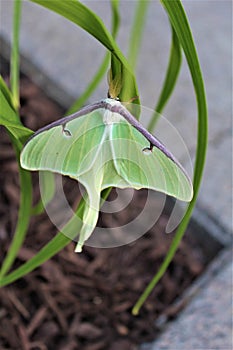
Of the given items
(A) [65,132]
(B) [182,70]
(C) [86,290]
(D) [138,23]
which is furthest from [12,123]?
(B) [182,70]

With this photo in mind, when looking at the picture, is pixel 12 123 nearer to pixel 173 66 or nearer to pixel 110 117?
pixel 110 117

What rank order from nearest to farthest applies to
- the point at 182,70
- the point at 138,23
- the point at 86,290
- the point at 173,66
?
the point at 173,66
the point at 138,23
the point at 86,290
the point at 182,70

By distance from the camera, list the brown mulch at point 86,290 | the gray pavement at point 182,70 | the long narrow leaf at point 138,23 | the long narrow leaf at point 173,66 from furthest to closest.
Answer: the gray pavement at point 182,70
the brown mulch at point 86,290
the long narrow leaf at point 138,23
the long narrow leaf at point 173,66

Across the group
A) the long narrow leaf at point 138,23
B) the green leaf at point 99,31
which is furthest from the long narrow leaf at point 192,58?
the long narrow leaf at point 138,23

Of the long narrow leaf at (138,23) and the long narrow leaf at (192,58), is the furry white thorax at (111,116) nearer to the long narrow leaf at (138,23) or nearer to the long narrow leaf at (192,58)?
the long narrow leaf at (192,58)

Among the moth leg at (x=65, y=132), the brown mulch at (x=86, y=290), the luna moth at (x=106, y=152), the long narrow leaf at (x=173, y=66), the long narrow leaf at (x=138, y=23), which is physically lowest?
the brown mulch at (x=86, y=290)

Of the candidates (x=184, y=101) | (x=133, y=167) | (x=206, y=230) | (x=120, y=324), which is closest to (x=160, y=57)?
(x=184, y=101)

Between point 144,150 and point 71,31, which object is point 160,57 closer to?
point 71,31

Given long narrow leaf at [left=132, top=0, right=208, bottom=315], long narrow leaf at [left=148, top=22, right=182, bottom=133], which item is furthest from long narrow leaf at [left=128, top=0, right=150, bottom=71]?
long narrow leaf at [left=132, top=0, right=208, bottom=315]
